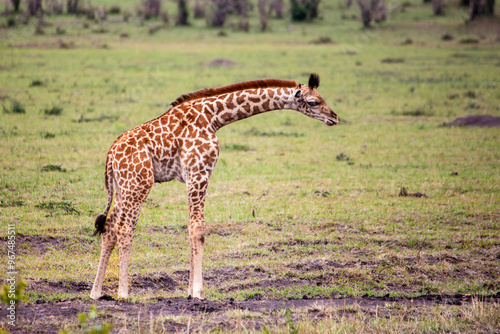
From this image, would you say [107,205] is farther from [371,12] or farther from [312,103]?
[371,12]

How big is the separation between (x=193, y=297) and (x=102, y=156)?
6935 mm

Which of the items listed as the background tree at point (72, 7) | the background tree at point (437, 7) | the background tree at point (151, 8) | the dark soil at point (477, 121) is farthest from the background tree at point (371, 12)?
the dark soil at point (477, 121)

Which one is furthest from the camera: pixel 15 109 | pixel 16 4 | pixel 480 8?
pixel 480 8

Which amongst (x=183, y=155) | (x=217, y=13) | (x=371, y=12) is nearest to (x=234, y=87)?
(x=183, y=155)

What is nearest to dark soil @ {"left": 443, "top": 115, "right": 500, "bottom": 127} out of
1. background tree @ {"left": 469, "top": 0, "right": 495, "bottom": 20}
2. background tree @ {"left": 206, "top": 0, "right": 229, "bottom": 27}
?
background tree @ {"left": 469, "top": 0, "right": 495, "bottom": 20}

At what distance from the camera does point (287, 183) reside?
11102 mm

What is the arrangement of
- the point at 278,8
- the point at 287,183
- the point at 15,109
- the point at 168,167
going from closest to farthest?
1. the point at 168,167
2. the point at 287,183
3. the point at 15,109
4. the point at 278,8

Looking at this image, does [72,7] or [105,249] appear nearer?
[105,249]

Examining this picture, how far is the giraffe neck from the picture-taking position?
6.62m

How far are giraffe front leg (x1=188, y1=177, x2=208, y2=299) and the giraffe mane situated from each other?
1058 mm

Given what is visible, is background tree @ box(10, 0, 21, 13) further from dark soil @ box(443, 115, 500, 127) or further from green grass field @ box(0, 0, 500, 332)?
dark soil @ box(443, 115, 500, 127)

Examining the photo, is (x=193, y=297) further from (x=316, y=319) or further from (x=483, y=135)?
(x=483, y=135)

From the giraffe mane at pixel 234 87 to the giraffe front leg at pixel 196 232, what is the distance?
106cm

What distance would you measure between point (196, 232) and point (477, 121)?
11675 mm
